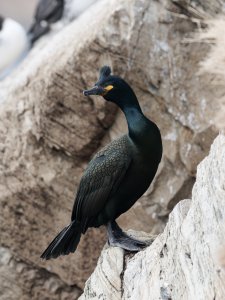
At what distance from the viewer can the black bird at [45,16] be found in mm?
10242

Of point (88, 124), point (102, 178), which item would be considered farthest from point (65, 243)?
point (88, 124)

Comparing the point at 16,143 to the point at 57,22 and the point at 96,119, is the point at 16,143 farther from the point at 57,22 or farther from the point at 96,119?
the point at 57,22

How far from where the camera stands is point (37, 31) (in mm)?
10461

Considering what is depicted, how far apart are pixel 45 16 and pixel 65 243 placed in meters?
4.69

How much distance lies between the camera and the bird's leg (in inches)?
231

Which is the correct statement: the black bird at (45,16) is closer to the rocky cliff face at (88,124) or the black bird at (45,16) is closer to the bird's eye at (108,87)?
the rocky cliff face at (88,124)

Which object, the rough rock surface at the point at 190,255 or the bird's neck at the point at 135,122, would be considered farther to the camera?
the bird's neck at the point at 135,122

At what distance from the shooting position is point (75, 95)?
8023 mm

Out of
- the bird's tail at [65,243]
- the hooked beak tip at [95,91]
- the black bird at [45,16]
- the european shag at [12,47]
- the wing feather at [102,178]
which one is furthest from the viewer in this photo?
the european shag at [12,47]

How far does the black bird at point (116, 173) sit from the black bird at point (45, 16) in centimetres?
443

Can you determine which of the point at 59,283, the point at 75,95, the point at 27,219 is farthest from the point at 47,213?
the point at 75,95

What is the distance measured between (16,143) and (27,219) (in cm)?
78

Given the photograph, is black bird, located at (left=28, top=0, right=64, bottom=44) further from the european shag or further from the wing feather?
the wing feather

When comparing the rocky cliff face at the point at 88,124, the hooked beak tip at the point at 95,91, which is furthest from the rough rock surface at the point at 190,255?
the rocky cliff face at the point at 88,124
